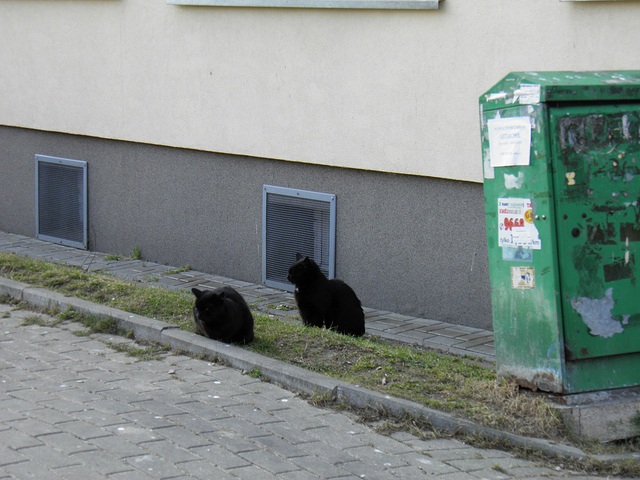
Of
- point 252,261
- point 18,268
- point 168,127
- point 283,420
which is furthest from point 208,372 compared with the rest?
point 168,127

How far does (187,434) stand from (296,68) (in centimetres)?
475

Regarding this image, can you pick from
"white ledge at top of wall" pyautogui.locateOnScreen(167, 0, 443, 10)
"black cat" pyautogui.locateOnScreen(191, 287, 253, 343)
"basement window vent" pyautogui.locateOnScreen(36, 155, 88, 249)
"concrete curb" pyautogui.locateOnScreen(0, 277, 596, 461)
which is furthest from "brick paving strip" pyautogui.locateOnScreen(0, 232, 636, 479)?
"white ledge at top of wall" pyautogui.locateOnScreen(167, 0, 443, 10)

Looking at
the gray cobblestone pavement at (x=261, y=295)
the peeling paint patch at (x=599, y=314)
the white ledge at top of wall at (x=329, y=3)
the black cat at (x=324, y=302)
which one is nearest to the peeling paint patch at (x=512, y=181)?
the peeling paint patch at (x=599, y=314)

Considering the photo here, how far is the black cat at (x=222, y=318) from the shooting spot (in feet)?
20.9

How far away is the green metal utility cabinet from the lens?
4613 mm

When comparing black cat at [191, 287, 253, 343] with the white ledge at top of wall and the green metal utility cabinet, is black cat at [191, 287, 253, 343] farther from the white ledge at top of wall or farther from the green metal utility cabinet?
the white ledge at top of wall

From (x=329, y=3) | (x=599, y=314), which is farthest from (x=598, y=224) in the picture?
(x=329, y=3)

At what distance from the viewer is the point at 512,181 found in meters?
4.81

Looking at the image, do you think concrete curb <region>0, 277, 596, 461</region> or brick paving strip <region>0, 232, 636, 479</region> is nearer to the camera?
concrete curb <region>0, 277, 596, 461</region>

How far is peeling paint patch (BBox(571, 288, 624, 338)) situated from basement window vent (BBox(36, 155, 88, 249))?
7.82 meters

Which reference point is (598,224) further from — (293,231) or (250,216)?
(250,216)

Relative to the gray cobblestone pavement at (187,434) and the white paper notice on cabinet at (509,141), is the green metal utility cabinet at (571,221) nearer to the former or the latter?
the white paper notice on cabinet at (509,141)

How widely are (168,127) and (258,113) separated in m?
1.46

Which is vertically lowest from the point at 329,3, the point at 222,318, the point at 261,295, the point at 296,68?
the point at 222,318
